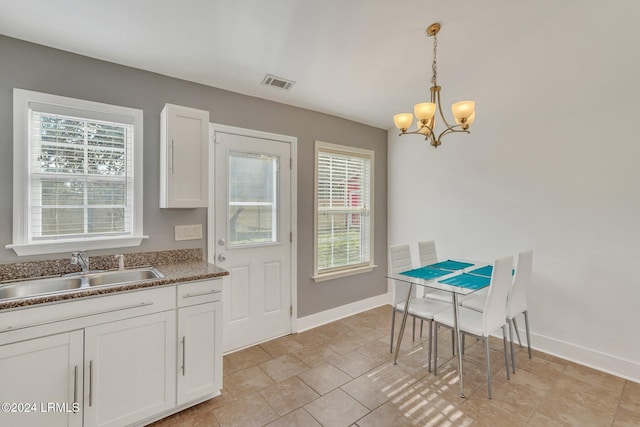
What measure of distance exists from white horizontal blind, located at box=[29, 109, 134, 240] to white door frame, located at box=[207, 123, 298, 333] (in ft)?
2.04

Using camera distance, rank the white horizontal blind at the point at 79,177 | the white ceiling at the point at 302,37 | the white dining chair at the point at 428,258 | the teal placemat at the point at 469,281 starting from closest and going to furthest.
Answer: the white ceiling at the point at 302,37 → the white horizontal blind at the point at 79,177 → the teal placemat at the point at 469,281 → the white dining chair at the point at 428,258

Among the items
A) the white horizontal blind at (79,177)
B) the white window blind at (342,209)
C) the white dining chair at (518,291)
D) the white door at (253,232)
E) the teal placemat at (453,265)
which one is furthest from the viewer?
the white window blind at (342,209)

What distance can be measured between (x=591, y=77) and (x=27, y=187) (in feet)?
14.7

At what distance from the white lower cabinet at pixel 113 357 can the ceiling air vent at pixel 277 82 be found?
1831 mm

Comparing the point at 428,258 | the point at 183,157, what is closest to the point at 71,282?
the point at 183,157

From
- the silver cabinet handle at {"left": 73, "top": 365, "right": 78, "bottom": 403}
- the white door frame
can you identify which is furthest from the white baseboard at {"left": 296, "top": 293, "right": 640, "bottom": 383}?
the silver cabinet handle at {"left": 73, "top": 365, "right": 78, "bottom": 403}

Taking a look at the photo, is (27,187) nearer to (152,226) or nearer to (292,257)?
(152,226)

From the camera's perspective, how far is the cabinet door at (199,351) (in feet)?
6.45

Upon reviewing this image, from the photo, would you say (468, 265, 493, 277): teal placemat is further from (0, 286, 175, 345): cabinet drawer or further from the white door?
(0, 286, 175, 345): cabinet drawer

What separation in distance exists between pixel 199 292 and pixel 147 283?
0.33 metres

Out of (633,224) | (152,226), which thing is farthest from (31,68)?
(633,224)

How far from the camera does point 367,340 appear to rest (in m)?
3.12

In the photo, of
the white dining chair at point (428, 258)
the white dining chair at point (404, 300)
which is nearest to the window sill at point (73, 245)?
the white dining chair at point (404, 300)

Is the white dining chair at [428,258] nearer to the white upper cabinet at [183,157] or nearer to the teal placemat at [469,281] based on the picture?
the teal placemat at [469,281]
